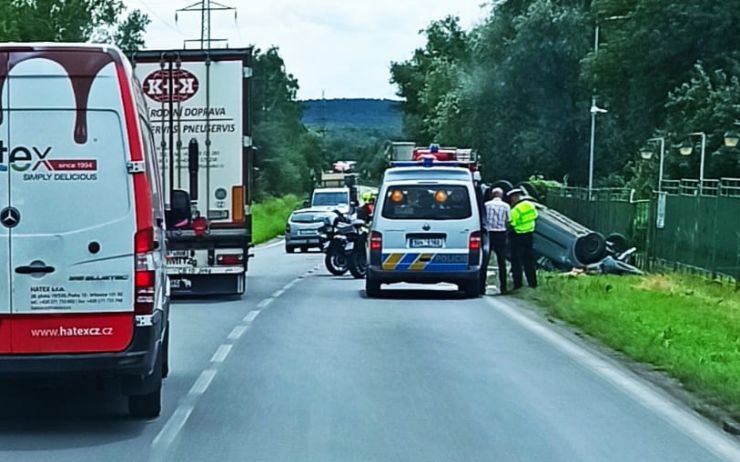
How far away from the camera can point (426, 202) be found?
73.7ft

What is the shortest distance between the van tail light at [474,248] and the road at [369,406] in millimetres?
4591

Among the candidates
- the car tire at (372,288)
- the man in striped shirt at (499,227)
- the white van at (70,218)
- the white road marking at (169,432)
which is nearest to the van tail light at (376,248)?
the car tire at (372,288)

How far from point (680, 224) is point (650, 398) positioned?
17.9m

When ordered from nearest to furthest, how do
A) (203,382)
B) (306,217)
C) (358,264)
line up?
(203,382) < (358,264) < (306,217)

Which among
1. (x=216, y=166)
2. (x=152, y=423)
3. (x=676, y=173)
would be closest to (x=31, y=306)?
(x=152, y=423)

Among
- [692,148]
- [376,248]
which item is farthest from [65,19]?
[376,248]

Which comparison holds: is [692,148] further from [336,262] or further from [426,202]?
[426,202]

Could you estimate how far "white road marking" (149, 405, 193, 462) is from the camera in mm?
8969

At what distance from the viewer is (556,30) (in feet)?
200

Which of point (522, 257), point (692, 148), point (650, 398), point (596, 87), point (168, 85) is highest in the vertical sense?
point (596, 87)

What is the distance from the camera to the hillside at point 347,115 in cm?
16707

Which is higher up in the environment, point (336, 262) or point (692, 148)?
point (692, 148)

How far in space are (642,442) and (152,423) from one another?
Result: 345 centimetres

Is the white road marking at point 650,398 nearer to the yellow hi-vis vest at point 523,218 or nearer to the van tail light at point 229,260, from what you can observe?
the yellow hi-vis vest at point 523,218
